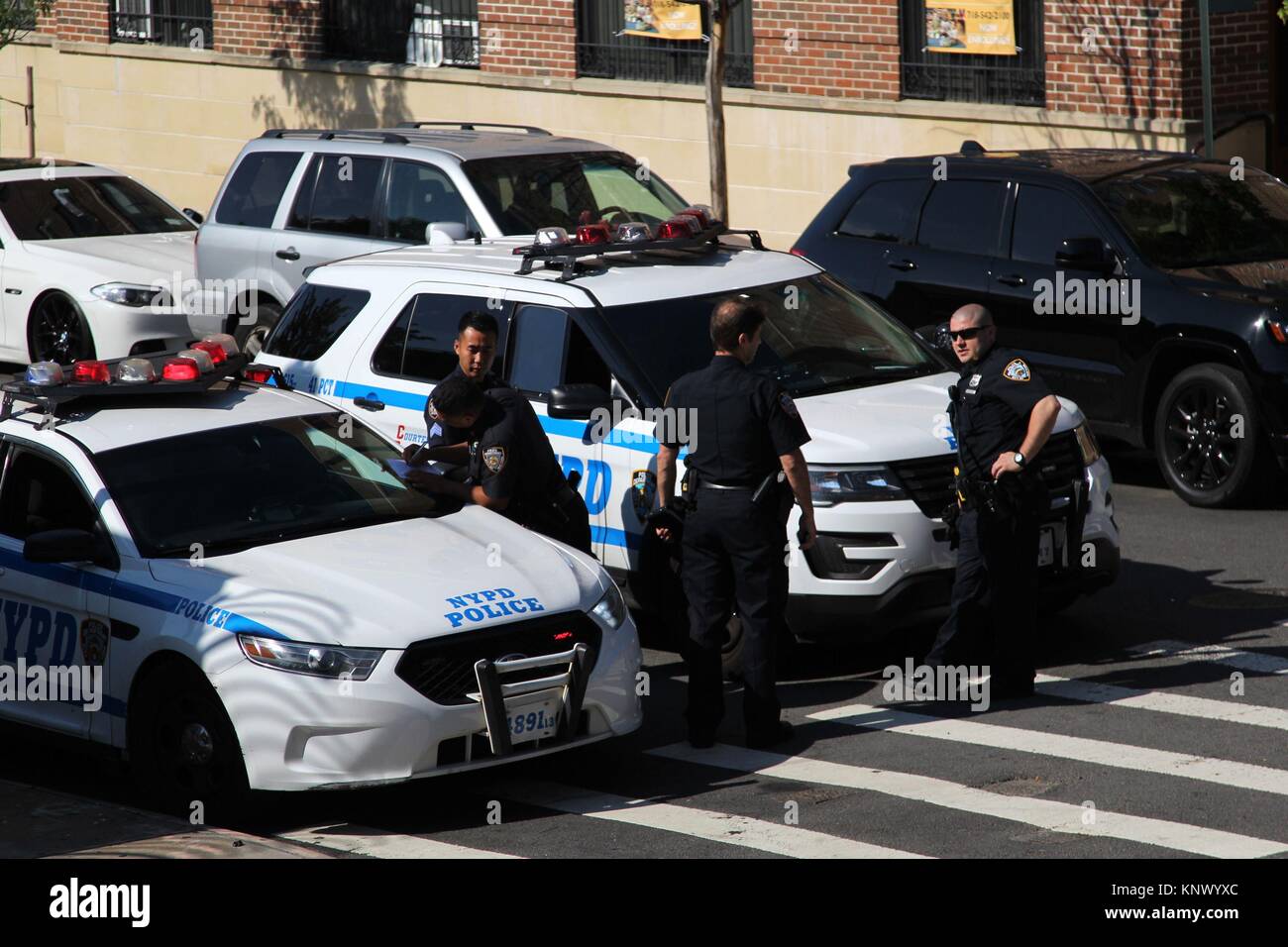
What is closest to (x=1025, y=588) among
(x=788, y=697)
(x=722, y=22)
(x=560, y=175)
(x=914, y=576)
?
(x=914, y=576)

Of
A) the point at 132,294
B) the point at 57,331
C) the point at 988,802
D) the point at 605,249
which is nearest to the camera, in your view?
the point at 988,802

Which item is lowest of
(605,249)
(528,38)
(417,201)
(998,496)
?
(998,496)

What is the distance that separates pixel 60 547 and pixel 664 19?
15148 millimetres

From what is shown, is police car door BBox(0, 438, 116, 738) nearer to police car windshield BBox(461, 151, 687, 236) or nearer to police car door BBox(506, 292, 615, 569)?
police car door BBox(506, 292, 615, 569)

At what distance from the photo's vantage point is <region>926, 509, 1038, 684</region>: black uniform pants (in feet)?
27.6

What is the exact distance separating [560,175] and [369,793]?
24.3ft

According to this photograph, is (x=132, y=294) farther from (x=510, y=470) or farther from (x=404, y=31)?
(x=404, y=31)

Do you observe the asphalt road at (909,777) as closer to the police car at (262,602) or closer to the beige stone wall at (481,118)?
the police car at (262,602)

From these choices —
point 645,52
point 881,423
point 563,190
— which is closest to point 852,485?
point 881,423

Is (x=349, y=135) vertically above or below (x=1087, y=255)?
above

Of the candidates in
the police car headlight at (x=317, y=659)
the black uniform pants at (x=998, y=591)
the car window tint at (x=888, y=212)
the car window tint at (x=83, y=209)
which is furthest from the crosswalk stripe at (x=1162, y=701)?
the car window tint at (x=83, y=209)

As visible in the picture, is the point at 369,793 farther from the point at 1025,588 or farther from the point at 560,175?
the point at 560,175

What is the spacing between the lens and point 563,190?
14.1m

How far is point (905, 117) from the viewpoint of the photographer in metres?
19.3
